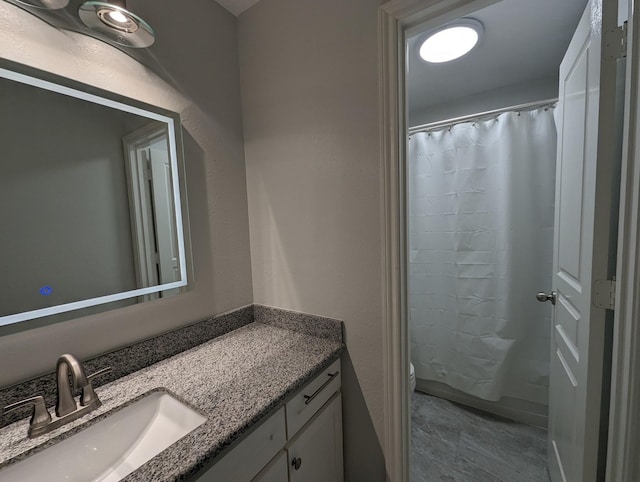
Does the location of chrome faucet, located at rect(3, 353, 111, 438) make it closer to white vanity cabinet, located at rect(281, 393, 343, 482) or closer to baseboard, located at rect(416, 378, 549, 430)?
white vanity cabinet, located at rect(281, 393, 343, 482)

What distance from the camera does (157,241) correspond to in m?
1.04

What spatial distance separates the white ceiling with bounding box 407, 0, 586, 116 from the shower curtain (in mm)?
310

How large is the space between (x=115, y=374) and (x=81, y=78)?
0.98 meters

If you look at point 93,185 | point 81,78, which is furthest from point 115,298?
point 81,78

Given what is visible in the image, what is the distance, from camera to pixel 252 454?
0.74 m

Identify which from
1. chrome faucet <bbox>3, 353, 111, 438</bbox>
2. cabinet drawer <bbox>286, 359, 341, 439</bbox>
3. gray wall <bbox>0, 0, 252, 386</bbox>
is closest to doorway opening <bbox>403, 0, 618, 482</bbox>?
cabinet drawer <bbox>286, 359, 341, 439</bbox>

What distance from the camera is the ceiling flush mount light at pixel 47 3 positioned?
728mm

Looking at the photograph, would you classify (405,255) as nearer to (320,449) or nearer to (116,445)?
(320,449)

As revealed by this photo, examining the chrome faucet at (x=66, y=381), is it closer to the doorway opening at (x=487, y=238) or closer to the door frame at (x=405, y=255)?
the door frame at (x=405, y=255)

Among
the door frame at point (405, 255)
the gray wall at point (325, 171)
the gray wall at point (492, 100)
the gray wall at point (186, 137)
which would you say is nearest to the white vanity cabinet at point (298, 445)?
the gray wall at point (325, 171)

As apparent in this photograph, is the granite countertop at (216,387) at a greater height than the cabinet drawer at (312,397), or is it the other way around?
the granite countertop at (216,387)

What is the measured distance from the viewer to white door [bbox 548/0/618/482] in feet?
2.60

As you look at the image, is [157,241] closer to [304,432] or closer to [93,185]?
[93,185]

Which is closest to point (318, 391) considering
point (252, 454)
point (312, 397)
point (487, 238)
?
point (312, 397)
